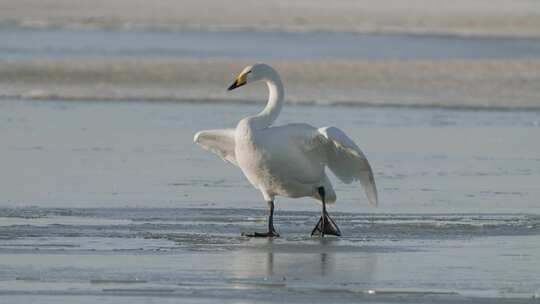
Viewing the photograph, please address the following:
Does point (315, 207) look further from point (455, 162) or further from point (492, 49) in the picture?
point (492, 49)

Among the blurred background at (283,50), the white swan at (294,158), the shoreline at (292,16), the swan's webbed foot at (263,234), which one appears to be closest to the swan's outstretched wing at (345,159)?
the white swan at (294,158)

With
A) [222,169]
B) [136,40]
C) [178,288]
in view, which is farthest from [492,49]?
[178,288]

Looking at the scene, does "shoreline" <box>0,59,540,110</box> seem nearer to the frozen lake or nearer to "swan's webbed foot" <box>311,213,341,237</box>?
the frozen lake

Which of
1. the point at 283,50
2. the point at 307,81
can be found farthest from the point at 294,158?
the point at 283,50

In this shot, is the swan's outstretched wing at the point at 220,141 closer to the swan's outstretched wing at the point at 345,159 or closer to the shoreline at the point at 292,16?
the swan's outstretched wing at the point at 345,159

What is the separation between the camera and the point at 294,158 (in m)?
10.7

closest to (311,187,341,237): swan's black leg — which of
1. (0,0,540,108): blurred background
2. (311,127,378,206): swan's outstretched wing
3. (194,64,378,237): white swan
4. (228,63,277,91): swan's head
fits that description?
(194,64,378,237): white swan

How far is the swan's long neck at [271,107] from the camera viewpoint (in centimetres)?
1071

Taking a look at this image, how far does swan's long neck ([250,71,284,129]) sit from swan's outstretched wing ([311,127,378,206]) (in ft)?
1.19

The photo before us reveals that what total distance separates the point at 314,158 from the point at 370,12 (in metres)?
38.2

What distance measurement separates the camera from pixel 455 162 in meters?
14.6

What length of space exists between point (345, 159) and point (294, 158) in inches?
16.6

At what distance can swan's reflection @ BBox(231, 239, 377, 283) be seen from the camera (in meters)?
8.52

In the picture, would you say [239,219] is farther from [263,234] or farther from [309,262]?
[309,262]
